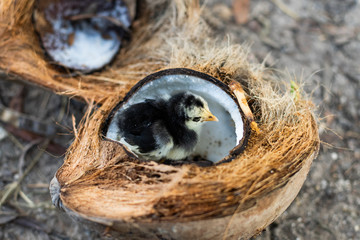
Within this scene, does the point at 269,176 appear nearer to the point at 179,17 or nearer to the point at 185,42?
the point at 185,42

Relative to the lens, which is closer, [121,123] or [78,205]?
[78,205]

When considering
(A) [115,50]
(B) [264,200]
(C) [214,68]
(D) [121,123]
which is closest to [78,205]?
(D) [121,123]

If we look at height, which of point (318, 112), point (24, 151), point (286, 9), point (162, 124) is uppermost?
point (162, 124)

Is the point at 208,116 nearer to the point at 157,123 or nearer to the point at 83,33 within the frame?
the point at 157,123

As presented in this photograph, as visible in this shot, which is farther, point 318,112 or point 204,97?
point 318,112

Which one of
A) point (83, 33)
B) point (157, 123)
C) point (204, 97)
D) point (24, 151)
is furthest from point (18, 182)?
point (204, 97)

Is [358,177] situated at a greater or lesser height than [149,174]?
lesser
